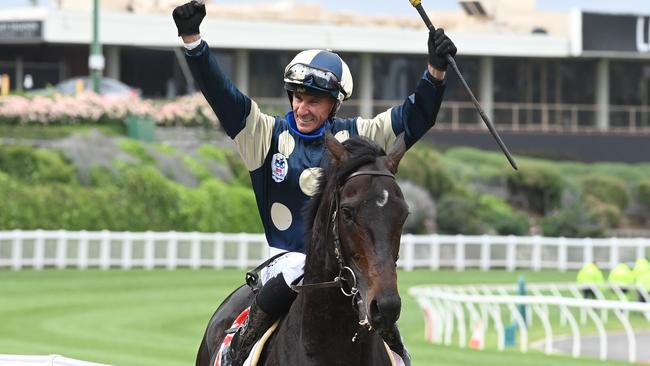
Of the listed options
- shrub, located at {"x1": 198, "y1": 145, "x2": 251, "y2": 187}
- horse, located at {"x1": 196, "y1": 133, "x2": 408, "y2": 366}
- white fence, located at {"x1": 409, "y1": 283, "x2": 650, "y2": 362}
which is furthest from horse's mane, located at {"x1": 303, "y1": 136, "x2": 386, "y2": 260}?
shrub, located at {"x1": 198, "y1": 145, "x2": 251, "y2": 187}

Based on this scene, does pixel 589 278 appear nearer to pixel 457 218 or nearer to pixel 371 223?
pixel 457 218

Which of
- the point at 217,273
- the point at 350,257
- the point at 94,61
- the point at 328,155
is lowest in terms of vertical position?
the point at 217,273

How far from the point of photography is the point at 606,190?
37031 millimetres

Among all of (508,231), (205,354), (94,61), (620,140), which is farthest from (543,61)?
(205,354)

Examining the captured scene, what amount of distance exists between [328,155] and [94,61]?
28.5 metres

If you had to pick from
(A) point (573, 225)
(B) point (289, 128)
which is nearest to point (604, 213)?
(A) point (573, 225)

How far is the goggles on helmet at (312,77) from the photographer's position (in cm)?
566

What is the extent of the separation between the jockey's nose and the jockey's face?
4.37 ft

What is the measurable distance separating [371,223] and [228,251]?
21.9 metres

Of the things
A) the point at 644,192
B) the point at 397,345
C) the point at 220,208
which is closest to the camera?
the point at 397,345

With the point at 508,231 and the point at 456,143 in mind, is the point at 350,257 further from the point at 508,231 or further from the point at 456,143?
the point at 456,143

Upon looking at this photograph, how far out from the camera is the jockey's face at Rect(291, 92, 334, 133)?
18.8 feet

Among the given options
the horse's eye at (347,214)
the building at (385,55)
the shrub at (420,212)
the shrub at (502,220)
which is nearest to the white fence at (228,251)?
the shrub at (420,212)

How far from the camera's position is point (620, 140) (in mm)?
43438
